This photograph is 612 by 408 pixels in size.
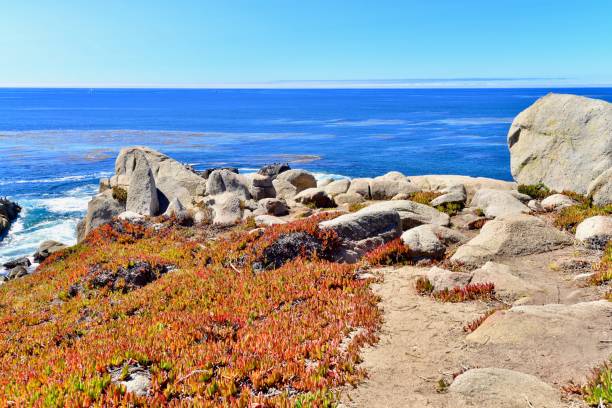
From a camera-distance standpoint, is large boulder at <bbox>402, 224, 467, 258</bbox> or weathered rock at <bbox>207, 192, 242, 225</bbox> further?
weathered rock at <bbox>207, 192, 242, 225</bbox>

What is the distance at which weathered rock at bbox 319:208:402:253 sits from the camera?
16438 mm

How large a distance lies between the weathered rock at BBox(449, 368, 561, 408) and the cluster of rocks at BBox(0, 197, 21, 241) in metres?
40.8

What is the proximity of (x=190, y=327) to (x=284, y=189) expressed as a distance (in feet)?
80.9

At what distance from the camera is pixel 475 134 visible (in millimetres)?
95812

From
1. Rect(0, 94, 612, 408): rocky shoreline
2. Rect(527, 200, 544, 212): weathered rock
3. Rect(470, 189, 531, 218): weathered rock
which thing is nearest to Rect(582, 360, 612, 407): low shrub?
→ Rect(0, 94, 612, 408): rocky shoreline

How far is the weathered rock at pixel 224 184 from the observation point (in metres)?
29.9

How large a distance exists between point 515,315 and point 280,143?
8021 cm

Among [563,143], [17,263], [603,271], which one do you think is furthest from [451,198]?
[17,263]

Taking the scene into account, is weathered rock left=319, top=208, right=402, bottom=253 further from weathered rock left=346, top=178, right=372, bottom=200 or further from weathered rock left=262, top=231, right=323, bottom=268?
weathered rock left=346, top=178, right=372, bottom=200

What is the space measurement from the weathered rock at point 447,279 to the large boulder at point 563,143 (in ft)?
50.4

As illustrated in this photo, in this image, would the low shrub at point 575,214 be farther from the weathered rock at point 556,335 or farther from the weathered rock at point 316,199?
the weathered rock at point 316,199

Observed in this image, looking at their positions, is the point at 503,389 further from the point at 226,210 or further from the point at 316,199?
the point at 316,199

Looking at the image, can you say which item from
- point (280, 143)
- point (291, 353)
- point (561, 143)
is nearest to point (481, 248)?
point (291, 353)

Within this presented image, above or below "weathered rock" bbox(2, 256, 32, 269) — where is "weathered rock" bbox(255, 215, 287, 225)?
above
